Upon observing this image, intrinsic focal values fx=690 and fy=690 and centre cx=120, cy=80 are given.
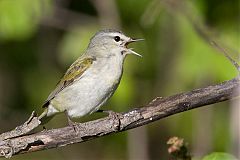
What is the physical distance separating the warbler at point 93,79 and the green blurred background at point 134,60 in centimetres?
51

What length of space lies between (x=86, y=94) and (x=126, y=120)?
2.78 ft

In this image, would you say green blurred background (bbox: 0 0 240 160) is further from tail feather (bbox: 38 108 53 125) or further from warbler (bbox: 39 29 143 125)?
warbler (bbox: 39 29 143 125)

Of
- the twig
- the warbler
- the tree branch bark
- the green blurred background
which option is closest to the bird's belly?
the warbler

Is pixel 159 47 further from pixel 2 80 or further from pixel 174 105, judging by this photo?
pixel 174 105

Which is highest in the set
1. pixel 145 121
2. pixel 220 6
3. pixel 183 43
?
pixel 220 6

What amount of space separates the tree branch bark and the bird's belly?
68 centimetres

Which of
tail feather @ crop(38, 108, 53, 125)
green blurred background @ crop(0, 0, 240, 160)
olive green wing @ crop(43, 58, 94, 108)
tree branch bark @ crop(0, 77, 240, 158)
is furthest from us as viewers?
green blurred background @ crop(0, 0, 240, 160)

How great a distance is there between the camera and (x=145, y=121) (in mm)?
4598

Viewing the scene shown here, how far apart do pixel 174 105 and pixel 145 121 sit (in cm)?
22

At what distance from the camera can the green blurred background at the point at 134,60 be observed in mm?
6785

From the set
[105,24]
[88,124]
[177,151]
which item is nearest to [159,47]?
[105,24]

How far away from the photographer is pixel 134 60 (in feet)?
25.0

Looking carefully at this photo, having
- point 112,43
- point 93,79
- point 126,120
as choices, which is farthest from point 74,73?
point 126,120

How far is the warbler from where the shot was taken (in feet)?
→ 17.7
